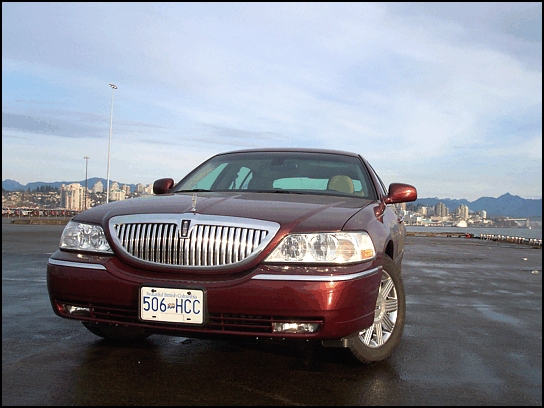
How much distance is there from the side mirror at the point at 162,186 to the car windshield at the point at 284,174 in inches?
3.1

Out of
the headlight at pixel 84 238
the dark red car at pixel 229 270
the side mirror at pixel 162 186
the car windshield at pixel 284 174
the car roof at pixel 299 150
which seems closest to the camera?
the dark red car at pixel 229 270

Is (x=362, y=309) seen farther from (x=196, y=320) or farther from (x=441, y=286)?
(x=441, y=286)

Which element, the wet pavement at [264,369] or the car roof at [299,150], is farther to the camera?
the car roof at [299,150]

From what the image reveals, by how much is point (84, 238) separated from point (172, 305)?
80cm

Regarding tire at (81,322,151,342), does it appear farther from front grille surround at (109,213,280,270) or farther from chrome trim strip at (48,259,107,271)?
front grille surround at (109,213,280,270)

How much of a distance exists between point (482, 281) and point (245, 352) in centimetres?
641

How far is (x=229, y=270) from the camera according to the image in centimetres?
304

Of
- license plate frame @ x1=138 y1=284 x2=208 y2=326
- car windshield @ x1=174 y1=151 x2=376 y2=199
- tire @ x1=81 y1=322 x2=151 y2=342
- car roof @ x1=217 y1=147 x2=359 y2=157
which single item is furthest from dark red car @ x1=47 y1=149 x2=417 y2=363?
car roof @ x1=217 y1=147 x2=359 y2=157

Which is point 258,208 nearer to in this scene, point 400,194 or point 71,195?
point 400,194

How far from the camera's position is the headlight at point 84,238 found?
130 inches

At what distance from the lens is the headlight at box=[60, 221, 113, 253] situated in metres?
3.31

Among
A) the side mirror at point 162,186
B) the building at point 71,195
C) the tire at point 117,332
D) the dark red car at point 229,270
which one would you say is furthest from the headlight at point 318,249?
the building at point 71,195

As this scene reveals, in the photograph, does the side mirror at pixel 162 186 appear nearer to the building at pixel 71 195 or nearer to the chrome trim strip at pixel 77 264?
the chrome trim strip at pixel 77 264

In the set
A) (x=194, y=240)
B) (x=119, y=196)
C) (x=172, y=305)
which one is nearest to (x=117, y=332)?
(x=172, y=305)
